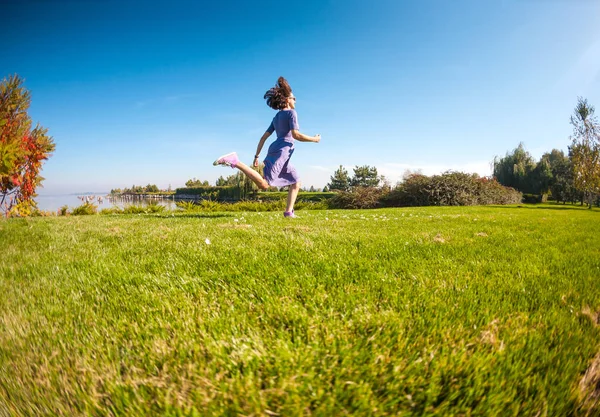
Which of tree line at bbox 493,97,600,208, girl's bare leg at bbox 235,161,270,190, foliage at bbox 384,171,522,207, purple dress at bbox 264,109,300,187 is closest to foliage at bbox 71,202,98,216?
girl's bare leg at bbox 235,161,270,190

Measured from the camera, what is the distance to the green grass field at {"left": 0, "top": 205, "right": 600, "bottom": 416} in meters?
1.03

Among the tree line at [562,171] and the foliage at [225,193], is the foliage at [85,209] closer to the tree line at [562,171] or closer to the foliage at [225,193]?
the foliage at [225,193]

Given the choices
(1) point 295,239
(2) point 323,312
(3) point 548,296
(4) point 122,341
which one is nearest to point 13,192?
(1) point 295,239

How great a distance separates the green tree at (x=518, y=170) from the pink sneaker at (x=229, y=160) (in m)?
50.8

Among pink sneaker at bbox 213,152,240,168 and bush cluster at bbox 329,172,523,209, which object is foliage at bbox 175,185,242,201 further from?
pink sneaker at bbox 213,152,240,168

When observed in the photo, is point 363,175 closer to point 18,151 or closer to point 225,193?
point 225,193

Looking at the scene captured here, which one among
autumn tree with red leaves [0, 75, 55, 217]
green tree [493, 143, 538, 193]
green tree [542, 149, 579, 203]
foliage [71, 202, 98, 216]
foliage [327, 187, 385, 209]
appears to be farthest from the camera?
green tree [493, 143, 538, 193]

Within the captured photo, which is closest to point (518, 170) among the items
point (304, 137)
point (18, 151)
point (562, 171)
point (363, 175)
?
Result: point (562, 171)

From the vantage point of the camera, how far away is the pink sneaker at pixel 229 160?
6.23m

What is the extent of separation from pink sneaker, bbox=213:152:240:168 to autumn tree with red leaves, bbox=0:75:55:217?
4132mm

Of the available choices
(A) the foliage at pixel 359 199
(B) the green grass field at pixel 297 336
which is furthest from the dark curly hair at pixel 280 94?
(A) the foliage at pixel 359 199

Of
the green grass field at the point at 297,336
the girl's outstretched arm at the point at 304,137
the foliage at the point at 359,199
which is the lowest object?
the green grass field at the point at 297,336

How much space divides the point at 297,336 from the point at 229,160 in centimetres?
548

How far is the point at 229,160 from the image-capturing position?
6312 mm
